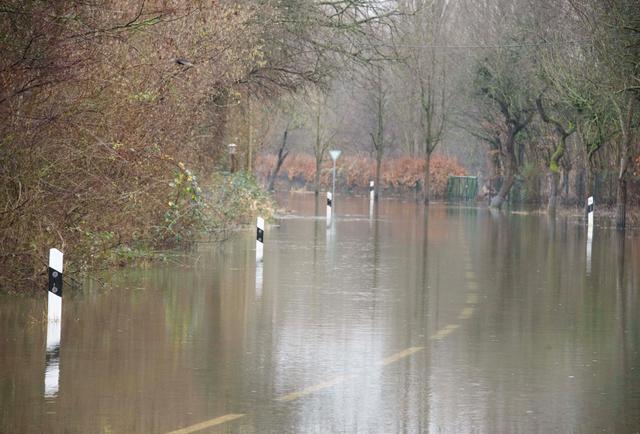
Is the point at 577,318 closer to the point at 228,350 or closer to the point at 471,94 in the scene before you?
the point at 228,350

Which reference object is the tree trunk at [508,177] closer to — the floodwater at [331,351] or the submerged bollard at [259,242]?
the floodwater at [331,351]

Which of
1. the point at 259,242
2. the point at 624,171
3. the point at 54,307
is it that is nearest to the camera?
the point at 54,307

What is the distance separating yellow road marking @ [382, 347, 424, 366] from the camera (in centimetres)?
1206

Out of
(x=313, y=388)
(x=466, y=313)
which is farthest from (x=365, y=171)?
(x=313, y=388)

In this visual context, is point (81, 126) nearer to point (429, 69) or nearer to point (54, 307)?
point (54, 307)

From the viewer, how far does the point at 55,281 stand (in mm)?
13984

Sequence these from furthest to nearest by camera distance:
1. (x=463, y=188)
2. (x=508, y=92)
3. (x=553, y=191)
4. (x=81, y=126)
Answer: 1. (x=463, y=188)
2. (x=508, y=92)
3. (x=553, y=191)
4. (x=81, y=126)

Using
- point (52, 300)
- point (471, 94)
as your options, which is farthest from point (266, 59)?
point (471, 94)

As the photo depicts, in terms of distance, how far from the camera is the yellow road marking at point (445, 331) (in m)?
14.0

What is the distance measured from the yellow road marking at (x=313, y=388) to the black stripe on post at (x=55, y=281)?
4.18 metres

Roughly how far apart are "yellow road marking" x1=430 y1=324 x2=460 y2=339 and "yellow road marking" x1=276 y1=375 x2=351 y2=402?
9.96ft

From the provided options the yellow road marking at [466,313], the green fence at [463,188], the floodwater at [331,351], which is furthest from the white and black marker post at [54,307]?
the green fence at [463,188]

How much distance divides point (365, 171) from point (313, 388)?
82591 millimetres

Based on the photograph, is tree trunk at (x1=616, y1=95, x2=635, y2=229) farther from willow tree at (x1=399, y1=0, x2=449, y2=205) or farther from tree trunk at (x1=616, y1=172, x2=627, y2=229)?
willow tree at (x1=399, y1=0, x2=449, y2=205)
